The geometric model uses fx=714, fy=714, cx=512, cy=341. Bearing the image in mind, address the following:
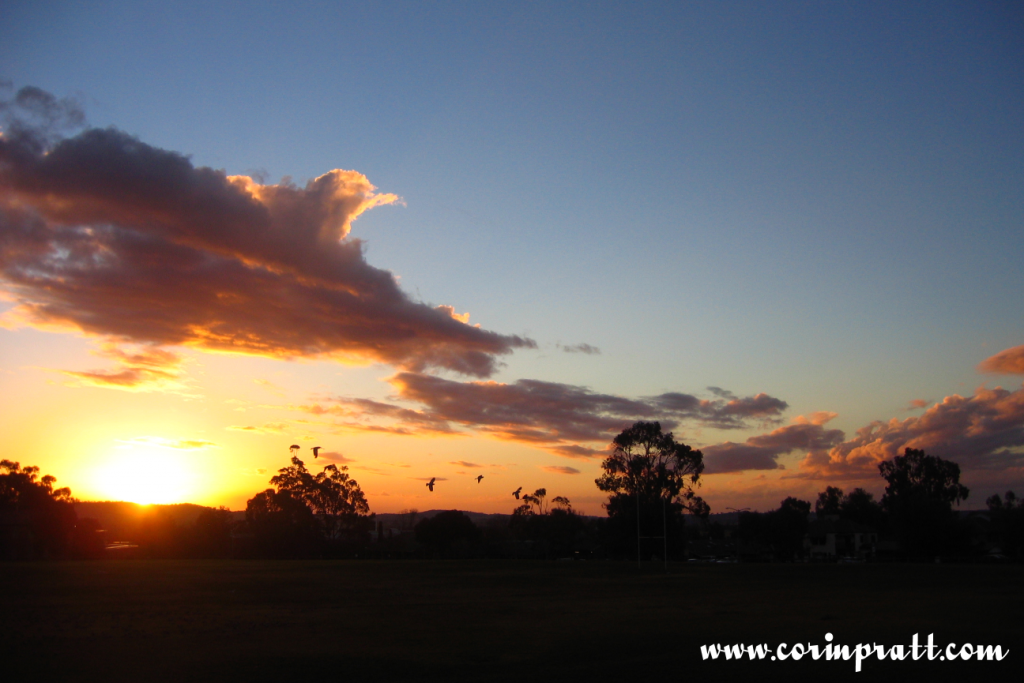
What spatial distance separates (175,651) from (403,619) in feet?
25.8

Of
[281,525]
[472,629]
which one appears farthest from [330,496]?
[472,629]

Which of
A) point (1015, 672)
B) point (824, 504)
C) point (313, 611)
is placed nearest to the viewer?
point (1015, 672)

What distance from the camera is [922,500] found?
255ft

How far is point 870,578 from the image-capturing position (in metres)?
44.2

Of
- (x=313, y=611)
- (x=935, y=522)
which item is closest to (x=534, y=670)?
(x=313, y=611)

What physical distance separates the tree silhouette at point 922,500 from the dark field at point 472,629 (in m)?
44.1

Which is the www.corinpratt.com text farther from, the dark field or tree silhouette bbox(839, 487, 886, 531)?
tree silhouette bbox(839, 487, 886, 531)

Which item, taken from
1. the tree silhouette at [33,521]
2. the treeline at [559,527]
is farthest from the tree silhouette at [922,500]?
the tree silhouette at [33,521]

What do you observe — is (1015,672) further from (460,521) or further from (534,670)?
(460,521)

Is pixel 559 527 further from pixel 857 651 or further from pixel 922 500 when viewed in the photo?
pixel 857 651

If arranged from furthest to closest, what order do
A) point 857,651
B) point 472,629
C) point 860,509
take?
point 860,509 < point 472,629 < point 857,651

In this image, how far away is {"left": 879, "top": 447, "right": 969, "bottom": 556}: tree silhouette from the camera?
75.9 metres

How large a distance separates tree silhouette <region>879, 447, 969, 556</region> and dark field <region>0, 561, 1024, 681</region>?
145 feet

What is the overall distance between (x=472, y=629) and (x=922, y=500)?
74039mm
